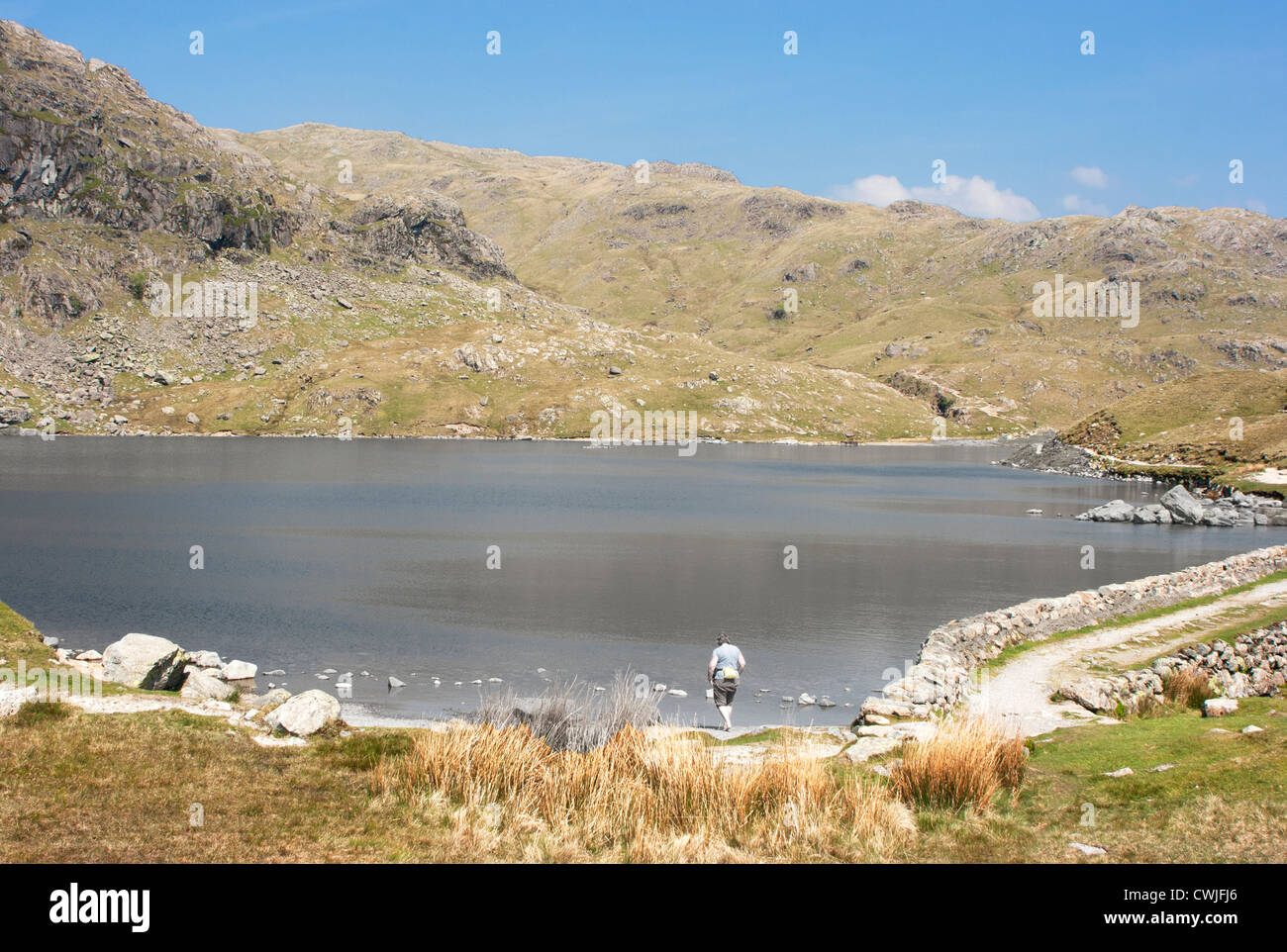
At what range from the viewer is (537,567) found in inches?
2153

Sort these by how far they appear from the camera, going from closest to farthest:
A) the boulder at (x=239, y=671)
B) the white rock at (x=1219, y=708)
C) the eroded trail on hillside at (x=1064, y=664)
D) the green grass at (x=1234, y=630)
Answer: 1. the white rock at (x=1219, y=708)
2. the eroded trail on hillside at (x=1064, y=664)
3. the boulder at (x=239, y=671)
4. the green grass at (x=1234, y=630)

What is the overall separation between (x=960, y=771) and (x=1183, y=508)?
280ft

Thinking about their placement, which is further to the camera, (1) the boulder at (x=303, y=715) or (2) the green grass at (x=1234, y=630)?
(2) the green grass at (x=1234, y=630)

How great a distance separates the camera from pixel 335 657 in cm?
3406

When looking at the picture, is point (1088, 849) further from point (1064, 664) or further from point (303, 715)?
point (1064, 664)

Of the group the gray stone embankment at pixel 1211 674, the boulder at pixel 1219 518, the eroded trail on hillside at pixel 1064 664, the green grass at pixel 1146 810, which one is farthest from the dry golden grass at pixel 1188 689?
the boulder at pixel 1219 518

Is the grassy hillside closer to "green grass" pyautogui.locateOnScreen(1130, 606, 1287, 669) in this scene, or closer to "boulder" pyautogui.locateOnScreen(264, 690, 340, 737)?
"green grass" pyautogui.locateOnScreen(1130, 606, 1287, 669)

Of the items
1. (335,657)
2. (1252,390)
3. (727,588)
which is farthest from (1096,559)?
(1252,390)

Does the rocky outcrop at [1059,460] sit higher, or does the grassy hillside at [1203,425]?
the grassy hillside at [1203,425]

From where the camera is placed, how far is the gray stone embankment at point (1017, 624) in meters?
25.6

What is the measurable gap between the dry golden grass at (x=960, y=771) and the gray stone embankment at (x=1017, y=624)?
26.4 feet

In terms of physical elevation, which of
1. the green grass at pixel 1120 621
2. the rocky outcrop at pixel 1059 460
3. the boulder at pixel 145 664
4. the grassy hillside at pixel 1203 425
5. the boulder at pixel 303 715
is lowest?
the green grass at pixel 1120 621

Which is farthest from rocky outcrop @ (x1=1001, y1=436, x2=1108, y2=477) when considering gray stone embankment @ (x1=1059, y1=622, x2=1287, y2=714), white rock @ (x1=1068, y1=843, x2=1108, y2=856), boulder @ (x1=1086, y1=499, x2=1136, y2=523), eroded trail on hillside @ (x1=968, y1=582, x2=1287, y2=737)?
white rock @ (x1=1068, y1=843, x2=1108, y2=856)

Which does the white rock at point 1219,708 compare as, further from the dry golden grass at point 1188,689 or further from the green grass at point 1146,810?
the green grass at point 1146,810
